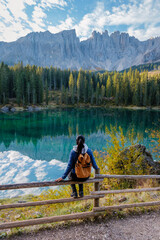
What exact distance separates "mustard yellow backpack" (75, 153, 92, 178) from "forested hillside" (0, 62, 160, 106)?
77256 mm

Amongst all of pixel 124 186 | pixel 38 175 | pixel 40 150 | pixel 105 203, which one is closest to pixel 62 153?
pixel 40 150

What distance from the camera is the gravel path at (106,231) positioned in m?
5.28

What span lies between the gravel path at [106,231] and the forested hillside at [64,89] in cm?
7727

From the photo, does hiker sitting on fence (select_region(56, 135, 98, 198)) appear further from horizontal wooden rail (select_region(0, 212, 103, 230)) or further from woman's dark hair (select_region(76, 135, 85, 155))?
horizontal wooden rail (select_region(0, 212, 103, 230))

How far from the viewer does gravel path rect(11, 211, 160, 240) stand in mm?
5281

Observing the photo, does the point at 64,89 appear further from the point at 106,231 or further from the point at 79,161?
the point at 106,231

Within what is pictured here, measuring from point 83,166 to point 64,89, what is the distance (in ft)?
325

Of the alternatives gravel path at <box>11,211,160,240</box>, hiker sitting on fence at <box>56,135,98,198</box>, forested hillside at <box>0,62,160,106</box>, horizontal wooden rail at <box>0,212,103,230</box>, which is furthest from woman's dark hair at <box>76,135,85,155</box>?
forested hillside at <box>0,62,160,106</box>

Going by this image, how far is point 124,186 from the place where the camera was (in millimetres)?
10297

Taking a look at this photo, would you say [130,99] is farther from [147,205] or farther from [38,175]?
[147,205]

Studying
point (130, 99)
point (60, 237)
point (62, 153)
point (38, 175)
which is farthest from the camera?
point (130, 99)

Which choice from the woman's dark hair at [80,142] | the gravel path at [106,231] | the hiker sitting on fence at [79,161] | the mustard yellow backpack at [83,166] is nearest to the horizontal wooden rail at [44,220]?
the gravel path at [106,231]

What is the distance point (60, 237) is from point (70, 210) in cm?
195

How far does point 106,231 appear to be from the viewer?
18.2ft
